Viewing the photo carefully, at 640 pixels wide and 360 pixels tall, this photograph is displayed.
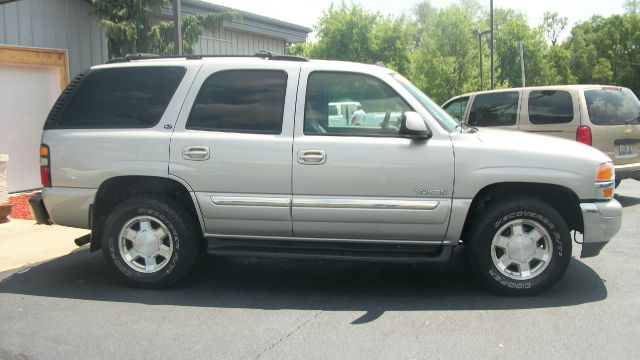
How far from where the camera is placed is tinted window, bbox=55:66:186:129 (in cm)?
543

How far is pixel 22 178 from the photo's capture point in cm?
1073

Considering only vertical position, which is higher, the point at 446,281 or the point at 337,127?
the point at 337,127

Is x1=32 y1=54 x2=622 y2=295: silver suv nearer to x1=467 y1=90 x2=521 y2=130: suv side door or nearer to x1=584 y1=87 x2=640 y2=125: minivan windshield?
x1=584 y1=87 x2=640 y2=125: minivan windshield

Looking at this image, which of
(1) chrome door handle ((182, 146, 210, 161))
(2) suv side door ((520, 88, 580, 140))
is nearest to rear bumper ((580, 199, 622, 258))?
(1) chrome door handle ((182, 146, 210, 161))

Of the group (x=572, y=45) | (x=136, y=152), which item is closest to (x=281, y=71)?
(x=136, y=152)

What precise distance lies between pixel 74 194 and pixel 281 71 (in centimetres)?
213

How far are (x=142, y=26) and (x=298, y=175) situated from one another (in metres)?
6.99

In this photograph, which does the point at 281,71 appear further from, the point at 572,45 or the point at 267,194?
the point at 572,45

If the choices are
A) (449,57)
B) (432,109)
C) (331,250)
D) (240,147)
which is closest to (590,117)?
(432,109)

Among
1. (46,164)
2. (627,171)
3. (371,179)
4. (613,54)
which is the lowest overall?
(627,171)

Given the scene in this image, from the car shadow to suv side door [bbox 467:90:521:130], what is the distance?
3.88m

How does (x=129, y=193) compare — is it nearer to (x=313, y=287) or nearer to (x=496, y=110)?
(x=313, y=287)

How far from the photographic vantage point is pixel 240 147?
515 centimetres

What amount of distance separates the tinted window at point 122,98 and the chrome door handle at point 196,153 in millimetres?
442
